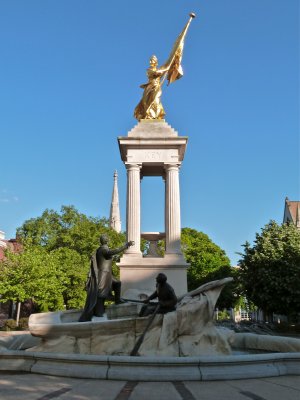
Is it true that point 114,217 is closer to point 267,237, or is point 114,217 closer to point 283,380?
Result: point 267,237

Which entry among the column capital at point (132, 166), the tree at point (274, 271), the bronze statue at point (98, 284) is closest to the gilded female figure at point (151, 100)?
the column capital at point (132, 166)

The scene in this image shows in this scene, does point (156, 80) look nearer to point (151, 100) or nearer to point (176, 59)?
point (151, 100)

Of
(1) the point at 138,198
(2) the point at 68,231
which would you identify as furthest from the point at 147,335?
(2) the point at 68,231

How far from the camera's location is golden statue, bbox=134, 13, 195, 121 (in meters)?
20.1

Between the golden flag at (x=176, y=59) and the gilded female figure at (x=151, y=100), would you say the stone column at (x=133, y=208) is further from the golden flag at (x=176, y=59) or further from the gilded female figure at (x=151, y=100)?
the golden flag at (x=176, y=59)

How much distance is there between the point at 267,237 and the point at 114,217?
3142 inches

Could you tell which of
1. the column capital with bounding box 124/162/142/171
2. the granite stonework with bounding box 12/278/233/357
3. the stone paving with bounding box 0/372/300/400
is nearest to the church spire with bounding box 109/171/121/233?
the column capital with bounding box 124/162/142/171

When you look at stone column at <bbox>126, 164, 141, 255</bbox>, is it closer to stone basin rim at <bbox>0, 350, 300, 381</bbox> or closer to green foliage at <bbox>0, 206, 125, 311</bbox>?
stone basin rim at <bbox>0, 350, 300, 381</bbox>

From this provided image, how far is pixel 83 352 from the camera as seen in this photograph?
344 inches

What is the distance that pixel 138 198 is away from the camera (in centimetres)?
1820

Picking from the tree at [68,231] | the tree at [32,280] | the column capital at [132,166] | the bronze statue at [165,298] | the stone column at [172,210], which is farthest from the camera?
the tree at [68,231]

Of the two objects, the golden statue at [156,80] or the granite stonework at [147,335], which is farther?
the golden statue at [156,80]

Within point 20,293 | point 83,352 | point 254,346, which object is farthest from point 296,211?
point 83,352

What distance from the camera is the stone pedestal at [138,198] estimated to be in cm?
1678
